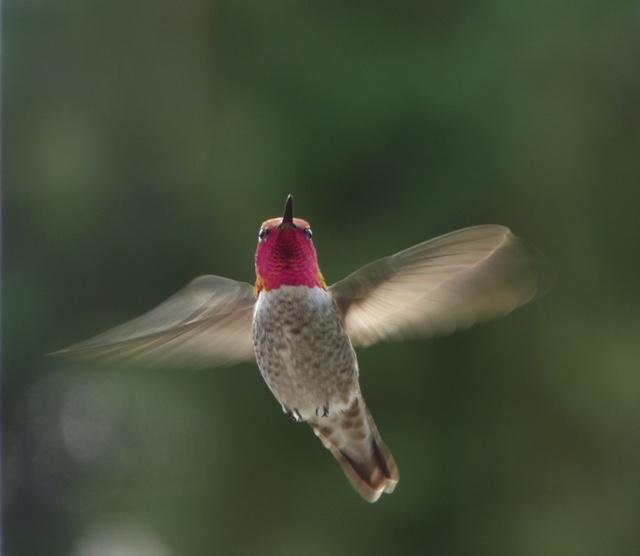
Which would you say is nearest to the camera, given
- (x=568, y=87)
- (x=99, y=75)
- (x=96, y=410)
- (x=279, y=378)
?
(x=279, y=378)

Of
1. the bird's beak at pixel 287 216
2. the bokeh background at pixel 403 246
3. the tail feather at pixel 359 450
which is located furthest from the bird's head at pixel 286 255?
the bokeh background at pixel 403 246

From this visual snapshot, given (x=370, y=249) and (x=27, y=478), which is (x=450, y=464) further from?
(x=27, y=478)

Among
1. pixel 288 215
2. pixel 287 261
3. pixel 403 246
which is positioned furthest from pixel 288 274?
pixel 403 246

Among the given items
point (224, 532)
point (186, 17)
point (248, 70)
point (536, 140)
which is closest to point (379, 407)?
point (224, 532)

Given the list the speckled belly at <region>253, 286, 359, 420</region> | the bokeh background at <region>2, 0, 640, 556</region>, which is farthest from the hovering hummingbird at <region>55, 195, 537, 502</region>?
the bokeh background at <region>2, 0, 640, 556</region>

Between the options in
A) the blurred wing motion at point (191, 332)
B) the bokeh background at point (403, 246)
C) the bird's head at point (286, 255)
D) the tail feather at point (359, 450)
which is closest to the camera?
the blurred wing motion at point (191, 332)

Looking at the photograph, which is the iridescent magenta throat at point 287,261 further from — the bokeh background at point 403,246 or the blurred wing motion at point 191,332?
the bokeh background at point 403,246

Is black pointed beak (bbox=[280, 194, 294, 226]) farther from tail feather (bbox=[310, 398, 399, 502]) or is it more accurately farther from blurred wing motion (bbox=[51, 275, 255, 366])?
tail feather (bbox=[310, 398, 399, 502])
